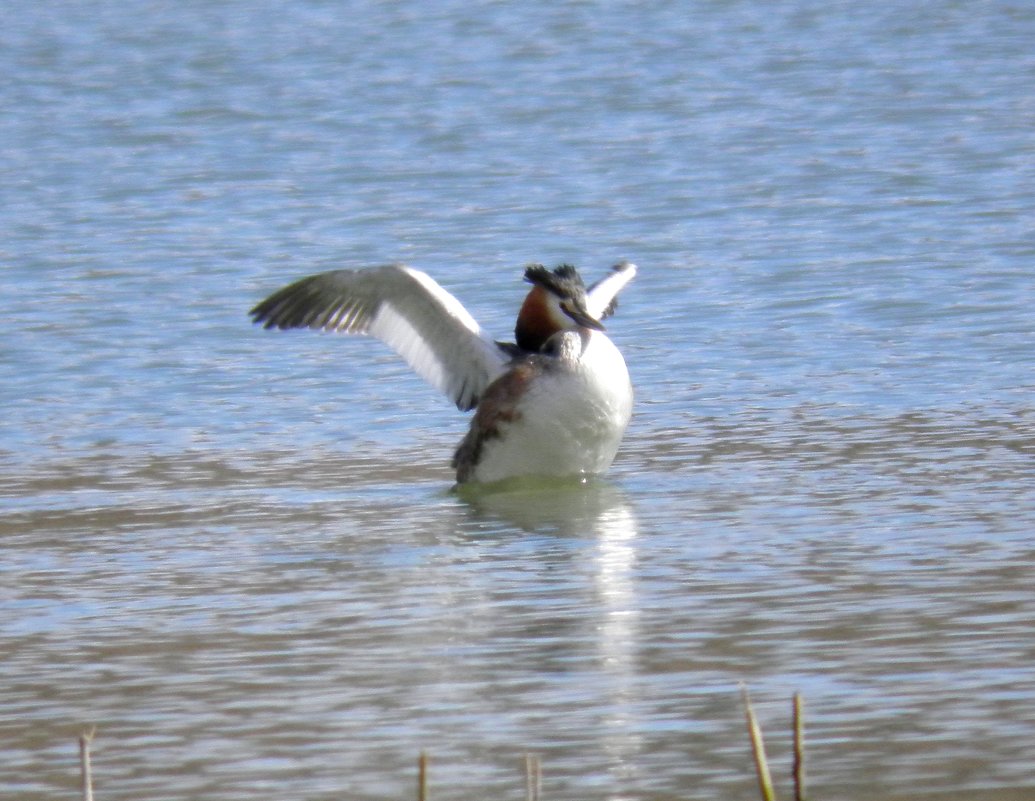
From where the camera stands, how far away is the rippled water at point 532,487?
609cm

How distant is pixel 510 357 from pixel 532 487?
2.55 ft

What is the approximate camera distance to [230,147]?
21969 mm

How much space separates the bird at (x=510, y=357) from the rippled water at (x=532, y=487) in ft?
0.88

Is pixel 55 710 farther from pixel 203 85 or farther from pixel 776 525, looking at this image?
pixel 203 85

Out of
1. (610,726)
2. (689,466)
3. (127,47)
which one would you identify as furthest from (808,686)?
(127,47)

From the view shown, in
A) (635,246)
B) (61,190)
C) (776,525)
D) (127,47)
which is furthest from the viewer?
(127,47)

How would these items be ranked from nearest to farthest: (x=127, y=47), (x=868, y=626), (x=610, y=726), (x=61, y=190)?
(x=610, y=726), (x=868, y=626), (x=61, y=190), (x=127, y=47)

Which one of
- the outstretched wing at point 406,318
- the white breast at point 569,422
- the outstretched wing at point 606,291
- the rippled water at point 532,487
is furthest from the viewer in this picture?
the outstretched wing at point 606,291

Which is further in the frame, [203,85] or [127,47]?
[127,47]

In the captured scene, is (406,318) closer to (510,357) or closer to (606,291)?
(510,357)

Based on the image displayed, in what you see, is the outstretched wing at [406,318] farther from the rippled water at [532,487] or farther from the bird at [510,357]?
the rippled water at [532,487]

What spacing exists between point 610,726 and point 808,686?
25.3 inches

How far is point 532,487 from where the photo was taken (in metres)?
10.4

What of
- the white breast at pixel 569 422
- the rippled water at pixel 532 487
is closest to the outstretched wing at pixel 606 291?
the rippled water at pixel 532 487
